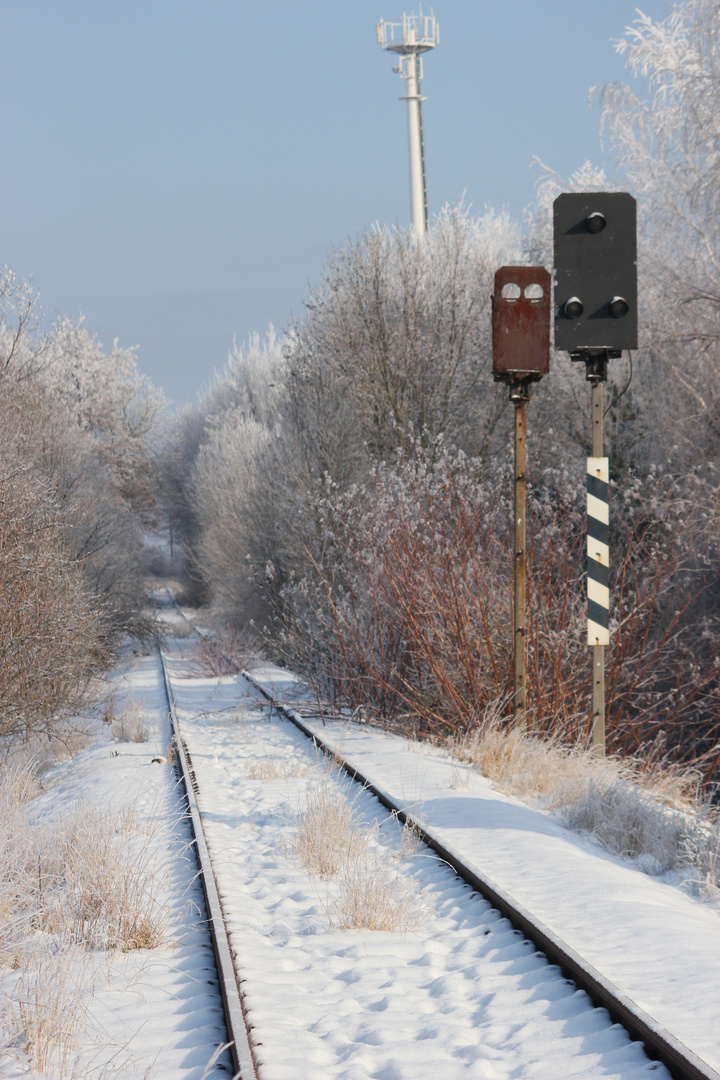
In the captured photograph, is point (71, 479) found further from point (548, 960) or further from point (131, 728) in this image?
point (548, 960)

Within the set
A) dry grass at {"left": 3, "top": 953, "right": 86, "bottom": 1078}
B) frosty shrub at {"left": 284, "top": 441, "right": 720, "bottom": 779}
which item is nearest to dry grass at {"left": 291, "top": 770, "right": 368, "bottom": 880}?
dry grass at {"left": 3, "top": 953, "right": 86, "bottom": 1078}

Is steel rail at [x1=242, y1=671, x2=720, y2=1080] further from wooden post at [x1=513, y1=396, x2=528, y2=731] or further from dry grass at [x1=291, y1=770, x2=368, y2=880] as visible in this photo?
wooden post at [x1=513, y1=396, x2=528, y2=731]

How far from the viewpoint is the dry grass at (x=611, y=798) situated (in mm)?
5996

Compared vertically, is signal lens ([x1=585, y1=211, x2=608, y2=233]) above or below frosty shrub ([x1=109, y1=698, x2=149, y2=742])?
above

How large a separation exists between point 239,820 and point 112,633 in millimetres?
16840

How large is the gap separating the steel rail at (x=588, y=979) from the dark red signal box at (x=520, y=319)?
4.32m

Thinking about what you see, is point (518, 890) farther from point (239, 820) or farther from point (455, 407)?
point (455, 407)

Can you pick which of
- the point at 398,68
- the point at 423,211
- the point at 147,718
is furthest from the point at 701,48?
the point at 398,68

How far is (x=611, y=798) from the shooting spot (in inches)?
267

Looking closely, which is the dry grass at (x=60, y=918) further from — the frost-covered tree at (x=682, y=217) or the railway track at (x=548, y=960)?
the frost-covered tree at (x=682, y=217)

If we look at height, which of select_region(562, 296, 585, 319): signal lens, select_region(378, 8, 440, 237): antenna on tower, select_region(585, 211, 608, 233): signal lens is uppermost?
select_region(378, 8, 440, 237): antenna on tower

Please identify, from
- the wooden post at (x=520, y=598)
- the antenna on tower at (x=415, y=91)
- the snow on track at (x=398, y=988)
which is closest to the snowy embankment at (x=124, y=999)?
the snow on track at (x=398, y=988)

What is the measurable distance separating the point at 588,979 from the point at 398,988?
0.77m

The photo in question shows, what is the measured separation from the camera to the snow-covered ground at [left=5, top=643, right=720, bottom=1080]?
3334 mm
